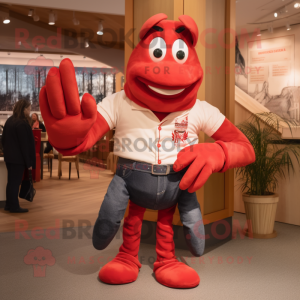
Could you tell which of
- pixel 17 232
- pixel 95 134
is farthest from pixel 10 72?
pixel 95 134

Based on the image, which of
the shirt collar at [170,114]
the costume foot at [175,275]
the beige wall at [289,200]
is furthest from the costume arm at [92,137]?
the beige wall at [289,200]

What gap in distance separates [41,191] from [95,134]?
4.18 m

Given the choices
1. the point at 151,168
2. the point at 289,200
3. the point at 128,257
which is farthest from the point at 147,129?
the point at 289,200

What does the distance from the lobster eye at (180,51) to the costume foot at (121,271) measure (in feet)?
4.01

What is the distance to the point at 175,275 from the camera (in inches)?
81.4

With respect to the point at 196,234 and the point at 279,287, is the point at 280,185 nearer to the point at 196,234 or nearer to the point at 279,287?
the point at 279,287

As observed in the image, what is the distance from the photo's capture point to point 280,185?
3619 mm

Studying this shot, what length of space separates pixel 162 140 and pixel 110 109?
353 millimetres

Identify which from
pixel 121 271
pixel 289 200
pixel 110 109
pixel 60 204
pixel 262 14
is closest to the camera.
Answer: pixel 110 109

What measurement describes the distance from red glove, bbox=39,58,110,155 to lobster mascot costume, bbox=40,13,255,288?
31mm

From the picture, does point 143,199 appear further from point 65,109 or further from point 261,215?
point 261,215

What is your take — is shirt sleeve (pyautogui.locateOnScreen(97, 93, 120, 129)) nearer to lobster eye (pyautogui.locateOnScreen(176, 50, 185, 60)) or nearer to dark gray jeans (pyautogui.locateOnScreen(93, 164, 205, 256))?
dark gray jeans (pyautogui.locateOnScreen(93, 164, 205, 256))

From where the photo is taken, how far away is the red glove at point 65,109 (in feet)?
4.99

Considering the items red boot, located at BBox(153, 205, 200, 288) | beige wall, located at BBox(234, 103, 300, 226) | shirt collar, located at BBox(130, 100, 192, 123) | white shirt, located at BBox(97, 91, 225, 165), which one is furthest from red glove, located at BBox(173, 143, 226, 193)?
beige wall, located at BBox(234, 103, 300, 226)
